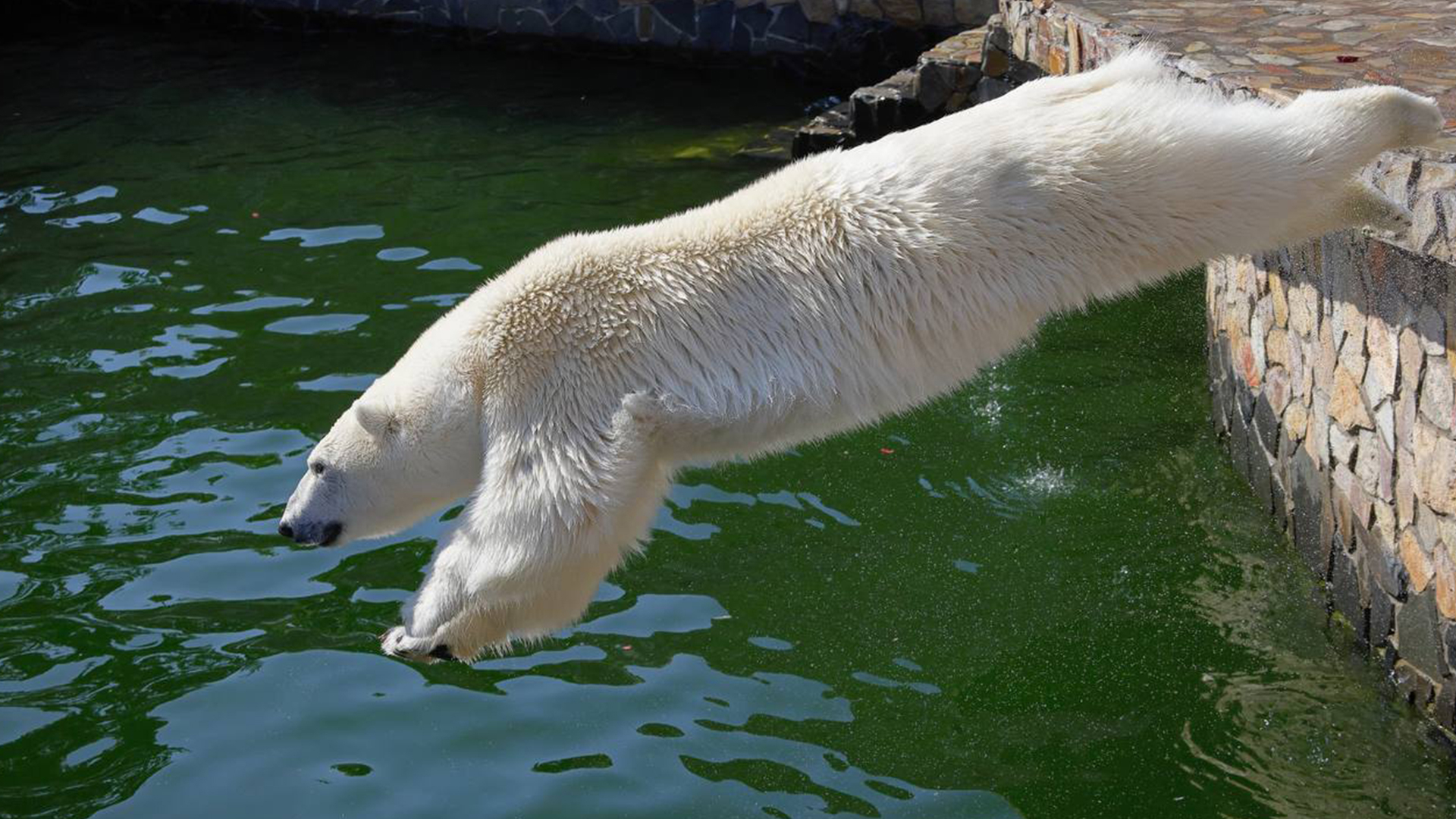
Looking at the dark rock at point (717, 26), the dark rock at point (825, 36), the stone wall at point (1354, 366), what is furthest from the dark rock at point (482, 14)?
the stone wall at point (1354, 366)

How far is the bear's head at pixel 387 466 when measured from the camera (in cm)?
397

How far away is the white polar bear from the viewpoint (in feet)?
12.0

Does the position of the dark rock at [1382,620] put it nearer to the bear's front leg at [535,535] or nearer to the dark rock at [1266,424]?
the dark rock at [1266,424]

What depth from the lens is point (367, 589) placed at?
614 cm

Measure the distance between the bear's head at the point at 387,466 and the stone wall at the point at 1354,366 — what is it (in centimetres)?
248

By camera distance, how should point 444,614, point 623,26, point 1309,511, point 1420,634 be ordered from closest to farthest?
point 444,614, point 1420,634, point 1309,511, point 623,26

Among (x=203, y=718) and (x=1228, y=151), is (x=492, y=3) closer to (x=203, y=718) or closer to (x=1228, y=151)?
(x=203, y=718)

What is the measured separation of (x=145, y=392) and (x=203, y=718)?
9.37ft

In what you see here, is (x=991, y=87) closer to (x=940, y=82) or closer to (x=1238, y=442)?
(x=940, y=82)

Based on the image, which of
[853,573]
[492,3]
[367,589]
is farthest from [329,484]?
[492,3]

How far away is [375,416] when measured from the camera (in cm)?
402

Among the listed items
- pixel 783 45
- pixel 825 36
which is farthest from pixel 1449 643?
pixel 783 45

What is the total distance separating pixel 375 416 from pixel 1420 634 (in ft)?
10.1

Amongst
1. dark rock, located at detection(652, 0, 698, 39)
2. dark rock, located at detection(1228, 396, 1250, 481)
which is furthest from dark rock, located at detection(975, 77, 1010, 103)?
dark rock, located at detection(652, 0, 698, 39)
